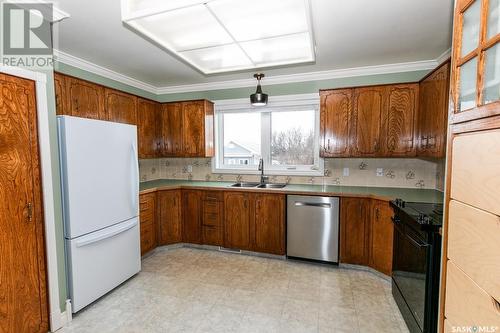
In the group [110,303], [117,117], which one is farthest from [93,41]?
[110,303]

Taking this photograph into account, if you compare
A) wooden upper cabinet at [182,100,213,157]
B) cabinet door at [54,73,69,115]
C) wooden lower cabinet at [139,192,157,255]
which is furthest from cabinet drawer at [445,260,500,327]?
cabinet door at [54,73,69,115]

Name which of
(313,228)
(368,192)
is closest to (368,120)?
(368,192)

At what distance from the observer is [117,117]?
126 inches

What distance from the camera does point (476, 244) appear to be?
1031mm

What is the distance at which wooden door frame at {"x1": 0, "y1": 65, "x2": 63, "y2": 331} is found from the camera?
183 cm

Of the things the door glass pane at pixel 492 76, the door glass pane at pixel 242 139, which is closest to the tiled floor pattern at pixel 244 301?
the door glass pane at pixel 242 139

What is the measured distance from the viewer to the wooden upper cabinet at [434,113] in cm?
221

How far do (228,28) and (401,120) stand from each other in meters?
2.24

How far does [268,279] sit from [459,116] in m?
2.28

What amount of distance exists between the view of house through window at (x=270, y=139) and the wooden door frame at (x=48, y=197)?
241cm

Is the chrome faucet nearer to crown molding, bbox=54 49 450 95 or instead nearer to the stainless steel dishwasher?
the stainless steel dishwasher

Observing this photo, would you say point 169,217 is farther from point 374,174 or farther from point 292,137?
point 374,174

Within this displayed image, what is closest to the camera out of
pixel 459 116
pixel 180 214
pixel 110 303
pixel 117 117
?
pixel 459 116

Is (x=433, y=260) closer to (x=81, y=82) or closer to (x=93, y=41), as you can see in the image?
(x=93, y=41)
